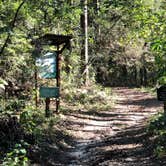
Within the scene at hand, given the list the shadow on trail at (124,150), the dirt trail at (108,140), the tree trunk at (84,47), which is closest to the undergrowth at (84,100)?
the dirt trail at (108,140)

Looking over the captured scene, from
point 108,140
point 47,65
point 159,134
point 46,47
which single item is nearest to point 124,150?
point 159,134

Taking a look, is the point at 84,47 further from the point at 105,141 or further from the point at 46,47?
the point at 105,141

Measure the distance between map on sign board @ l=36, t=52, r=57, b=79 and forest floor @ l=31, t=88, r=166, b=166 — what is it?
1797 millimetres

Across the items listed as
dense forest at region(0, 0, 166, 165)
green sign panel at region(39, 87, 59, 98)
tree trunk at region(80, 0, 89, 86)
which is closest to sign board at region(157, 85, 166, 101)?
dense forest at region(0, 0, 166, 165)

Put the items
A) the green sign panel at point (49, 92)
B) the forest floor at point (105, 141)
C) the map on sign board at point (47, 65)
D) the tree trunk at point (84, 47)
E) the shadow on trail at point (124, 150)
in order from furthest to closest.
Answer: the tree trunk at point (84, 47) → the map on sign board at point (47, 65) → the green sign panel at point (49, 92) → the forest floor at point (105, 141) → the shadow on trail at point (124, 150)

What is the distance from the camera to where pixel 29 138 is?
10.8 metres

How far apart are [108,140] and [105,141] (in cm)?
17

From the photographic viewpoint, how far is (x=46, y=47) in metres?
16.8

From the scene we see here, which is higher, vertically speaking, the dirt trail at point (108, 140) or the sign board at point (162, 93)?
the sign board at point (162, 93)

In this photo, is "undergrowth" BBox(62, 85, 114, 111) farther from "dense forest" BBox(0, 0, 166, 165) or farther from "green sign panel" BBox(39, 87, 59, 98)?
"green sign panel" BBox(39, 87, 59, 98)

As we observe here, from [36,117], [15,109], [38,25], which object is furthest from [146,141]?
[38,25]

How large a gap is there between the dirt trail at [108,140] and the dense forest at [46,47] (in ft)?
3.60

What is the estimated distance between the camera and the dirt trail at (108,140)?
9542 millimetres

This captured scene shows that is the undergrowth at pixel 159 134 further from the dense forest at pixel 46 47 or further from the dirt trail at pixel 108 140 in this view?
the dense forest at pixel 46 47
